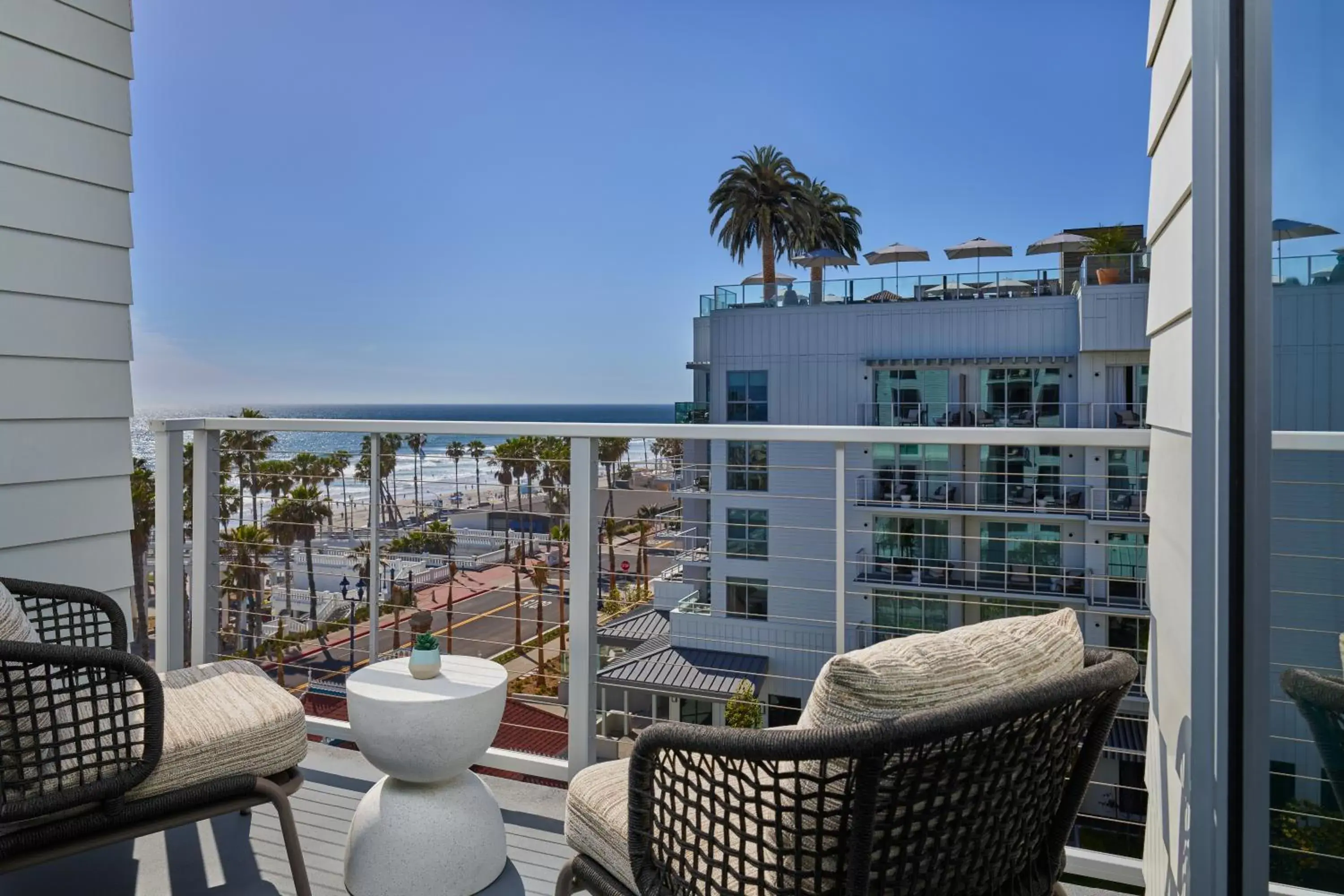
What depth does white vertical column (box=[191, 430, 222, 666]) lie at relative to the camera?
9.44 ft

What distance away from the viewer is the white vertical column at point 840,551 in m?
2.08

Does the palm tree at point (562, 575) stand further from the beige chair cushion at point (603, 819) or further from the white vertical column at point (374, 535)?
the beige chair cushion at point (603, 819)

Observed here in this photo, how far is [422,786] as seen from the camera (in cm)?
186

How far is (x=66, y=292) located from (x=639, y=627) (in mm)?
9294

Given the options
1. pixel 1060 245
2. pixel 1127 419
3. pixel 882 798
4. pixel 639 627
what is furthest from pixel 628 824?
pixel 1060 245

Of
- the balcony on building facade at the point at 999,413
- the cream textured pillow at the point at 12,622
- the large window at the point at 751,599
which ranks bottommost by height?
the large window at the point at 751,599

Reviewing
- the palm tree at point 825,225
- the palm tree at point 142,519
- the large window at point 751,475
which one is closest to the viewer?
the palm tree at point 142,519

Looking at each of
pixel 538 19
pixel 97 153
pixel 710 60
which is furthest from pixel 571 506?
pixel 710 60

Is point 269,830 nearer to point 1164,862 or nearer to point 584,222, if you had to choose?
point 1164,862

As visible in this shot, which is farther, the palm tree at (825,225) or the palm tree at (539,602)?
the palm tree at (825,225)

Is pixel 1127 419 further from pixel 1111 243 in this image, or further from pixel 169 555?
pixel 169 555

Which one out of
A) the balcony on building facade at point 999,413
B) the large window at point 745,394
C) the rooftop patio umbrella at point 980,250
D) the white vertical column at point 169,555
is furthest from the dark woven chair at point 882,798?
the rooftop patio umbrella at point 980,250

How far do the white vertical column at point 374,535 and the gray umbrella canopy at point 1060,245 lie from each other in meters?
15.6

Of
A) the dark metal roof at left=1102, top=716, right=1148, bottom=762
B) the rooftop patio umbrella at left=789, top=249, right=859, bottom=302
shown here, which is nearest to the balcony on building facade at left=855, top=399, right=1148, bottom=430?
the rooftop patio umbrella at left=789, top=249, right=859, bottom=302
